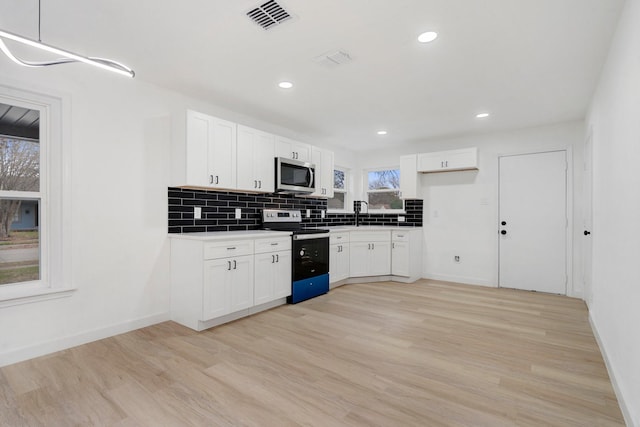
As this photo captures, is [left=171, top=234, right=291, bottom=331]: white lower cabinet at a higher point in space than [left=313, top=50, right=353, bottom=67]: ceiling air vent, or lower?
lower

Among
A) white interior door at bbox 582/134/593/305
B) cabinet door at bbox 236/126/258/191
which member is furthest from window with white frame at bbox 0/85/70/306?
white interior door at bbox 582/134/593/305

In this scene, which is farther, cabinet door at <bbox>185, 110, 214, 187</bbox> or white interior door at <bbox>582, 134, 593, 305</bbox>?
white interior door at <bbox>582, 134, 593, 305</bbox>

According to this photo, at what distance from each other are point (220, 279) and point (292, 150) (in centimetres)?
203

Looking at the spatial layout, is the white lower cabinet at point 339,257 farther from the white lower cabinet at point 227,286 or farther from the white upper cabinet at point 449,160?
the white upper cabinet at point 449,160

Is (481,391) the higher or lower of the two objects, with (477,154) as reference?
lower

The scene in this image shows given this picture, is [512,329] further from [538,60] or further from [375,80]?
[375,80]

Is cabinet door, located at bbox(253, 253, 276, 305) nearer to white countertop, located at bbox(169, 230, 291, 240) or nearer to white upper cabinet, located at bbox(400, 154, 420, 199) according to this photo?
white countertop, located at bbox(169, 230, 291, 240)

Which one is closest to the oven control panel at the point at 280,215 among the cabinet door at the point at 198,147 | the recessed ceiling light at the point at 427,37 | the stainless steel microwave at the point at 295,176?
the stainless steel microwave at the point at 295,176

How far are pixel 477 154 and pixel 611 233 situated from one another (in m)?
2.92

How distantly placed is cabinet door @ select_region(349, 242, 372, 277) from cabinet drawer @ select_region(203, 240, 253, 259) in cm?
206

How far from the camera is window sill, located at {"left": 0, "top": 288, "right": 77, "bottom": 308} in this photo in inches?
93.8

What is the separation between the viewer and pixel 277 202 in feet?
15.2

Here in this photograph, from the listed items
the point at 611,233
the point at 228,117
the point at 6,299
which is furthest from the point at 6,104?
the point at 611,233

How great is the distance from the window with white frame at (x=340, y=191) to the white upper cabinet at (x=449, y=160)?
146cm
